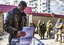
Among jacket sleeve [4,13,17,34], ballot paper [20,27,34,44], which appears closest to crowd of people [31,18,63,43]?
ballot paper [20,27,34,44]

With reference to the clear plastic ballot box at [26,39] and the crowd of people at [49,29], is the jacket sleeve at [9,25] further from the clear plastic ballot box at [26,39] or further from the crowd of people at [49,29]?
the crowd of people at [49,29]

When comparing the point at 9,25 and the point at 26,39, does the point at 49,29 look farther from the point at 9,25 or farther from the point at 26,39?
the point at 9,25

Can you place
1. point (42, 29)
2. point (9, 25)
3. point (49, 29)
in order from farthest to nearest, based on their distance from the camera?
point (42, 29) → point (49, 29) → point (9, 25)

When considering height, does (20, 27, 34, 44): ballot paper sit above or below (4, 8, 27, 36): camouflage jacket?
below

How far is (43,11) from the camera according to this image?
2693mm

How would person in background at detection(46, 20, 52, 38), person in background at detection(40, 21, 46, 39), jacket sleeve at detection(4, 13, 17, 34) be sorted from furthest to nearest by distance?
1. person in background at detection(40, 21, 46, 39)
2. person in background at detection(46, 20, 52, 38)
3. jacket sleeve at detection(4, 13, 17, 34)

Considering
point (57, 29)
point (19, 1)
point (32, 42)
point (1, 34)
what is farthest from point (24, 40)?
point (57, 29)

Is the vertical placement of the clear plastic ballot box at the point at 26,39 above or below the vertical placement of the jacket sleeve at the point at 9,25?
below

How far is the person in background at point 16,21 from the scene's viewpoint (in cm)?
227

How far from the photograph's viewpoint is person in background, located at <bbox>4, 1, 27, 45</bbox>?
2.27 m

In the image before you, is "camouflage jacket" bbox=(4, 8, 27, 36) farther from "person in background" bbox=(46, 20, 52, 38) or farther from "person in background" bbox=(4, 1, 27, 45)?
"person in background" bbox=(46, 20, 52, 38)

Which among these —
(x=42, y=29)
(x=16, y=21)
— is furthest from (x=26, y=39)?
(x=42, y=29)

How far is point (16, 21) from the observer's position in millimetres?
2322

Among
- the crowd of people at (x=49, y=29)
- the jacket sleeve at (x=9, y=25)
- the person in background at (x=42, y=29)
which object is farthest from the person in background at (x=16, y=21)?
the person in background at (x=42, y=29)
